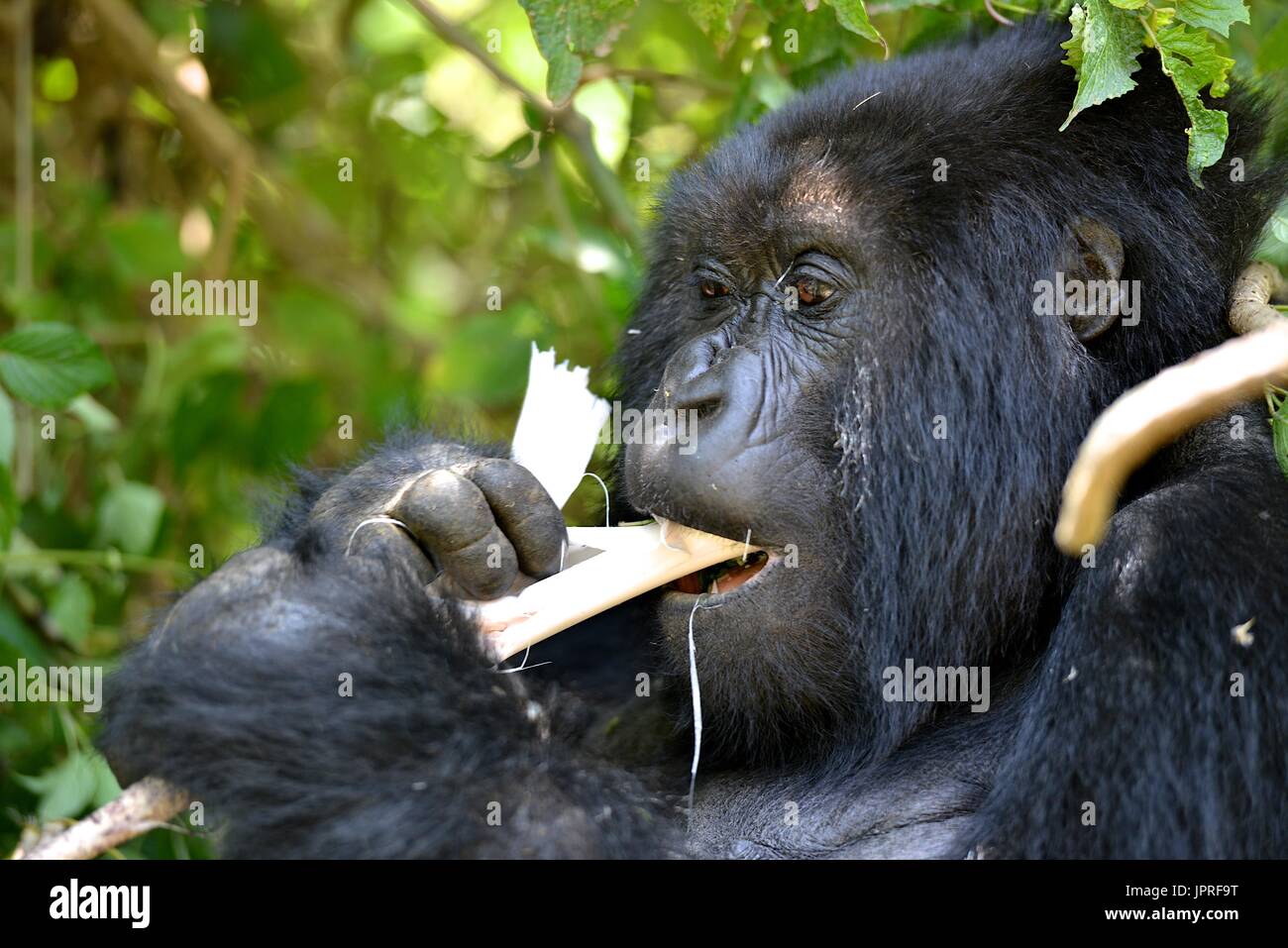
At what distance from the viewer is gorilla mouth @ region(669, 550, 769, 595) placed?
2.98 meters

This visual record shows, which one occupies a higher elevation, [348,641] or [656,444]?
[656,444]

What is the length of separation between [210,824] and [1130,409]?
69.1 inches

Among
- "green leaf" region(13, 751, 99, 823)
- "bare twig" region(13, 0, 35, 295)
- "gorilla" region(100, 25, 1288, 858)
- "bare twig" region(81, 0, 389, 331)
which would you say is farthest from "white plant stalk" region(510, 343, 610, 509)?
"bare twig" region(81, 0, 389, 331)

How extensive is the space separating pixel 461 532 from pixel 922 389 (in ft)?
3.20

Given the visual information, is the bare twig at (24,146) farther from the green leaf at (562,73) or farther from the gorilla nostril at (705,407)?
the gorilla nostril at (705,407)

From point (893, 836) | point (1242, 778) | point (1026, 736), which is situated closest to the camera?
point (1242, 778)

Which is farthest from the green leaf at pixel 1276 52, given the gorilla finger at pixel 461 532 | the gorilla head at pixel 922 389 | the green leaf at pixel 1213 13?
the gorilla finger at pixel 461 532

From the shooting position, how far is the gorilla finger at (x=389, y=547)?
284cm

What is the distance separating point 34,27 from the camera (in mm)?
5312

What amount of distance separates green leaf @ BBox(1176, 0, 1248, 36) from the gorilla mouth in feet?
4.43

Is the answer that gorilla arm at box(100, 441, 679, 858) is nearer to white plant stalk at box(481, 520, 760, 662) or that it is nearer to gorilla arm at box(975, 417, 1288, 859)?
white plant stalk at box(481, 520, 760, 662)
